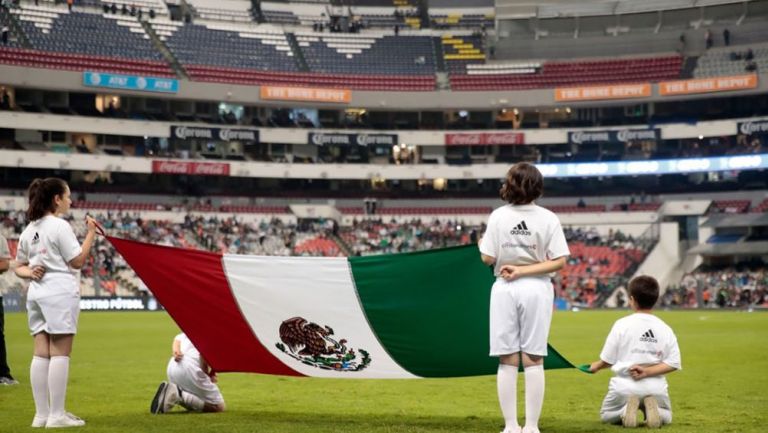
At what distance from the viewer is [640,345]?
908 cm

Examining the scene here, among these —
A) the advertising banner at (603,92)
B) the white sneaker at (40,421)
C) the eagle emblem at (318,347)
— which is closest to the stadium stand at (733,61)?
the advertising banner at (603,92)

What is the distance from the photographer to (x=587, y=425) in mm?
9320

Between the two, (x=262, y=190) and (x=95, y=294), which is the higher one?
(x=262, y=190)

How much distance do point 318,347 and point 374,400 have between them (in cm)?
242

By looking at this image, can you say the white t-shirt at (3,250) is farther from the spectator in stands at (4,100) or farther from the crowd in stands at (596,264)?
the spectator in stands at (4,100)

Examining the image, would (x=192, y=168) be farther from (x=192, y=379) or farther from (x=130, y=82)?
(x=192, y=379)

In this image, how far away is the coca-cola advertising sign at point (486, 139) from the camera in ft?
256

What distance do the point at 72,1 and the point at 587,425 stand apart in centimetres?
7289

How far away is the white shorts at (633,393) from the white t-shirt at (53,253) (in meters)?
5.08

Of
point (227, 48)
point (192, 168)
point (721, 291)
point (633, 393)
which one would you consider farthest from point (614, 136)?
point (633, 393)

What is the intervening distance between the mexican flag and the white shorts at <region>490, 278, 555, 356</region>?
1384 millimetres

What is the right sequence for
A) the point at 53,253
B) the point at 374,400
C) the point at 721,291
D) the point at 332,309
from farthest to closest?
1. the point at 721,291
2. the point at 374,400
3. the point at 332,309
4. the point at 53,253

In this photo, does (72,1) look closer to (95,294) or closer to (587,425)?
(95,294)

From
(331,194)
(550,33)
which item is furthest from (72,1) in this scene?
(550,33)
